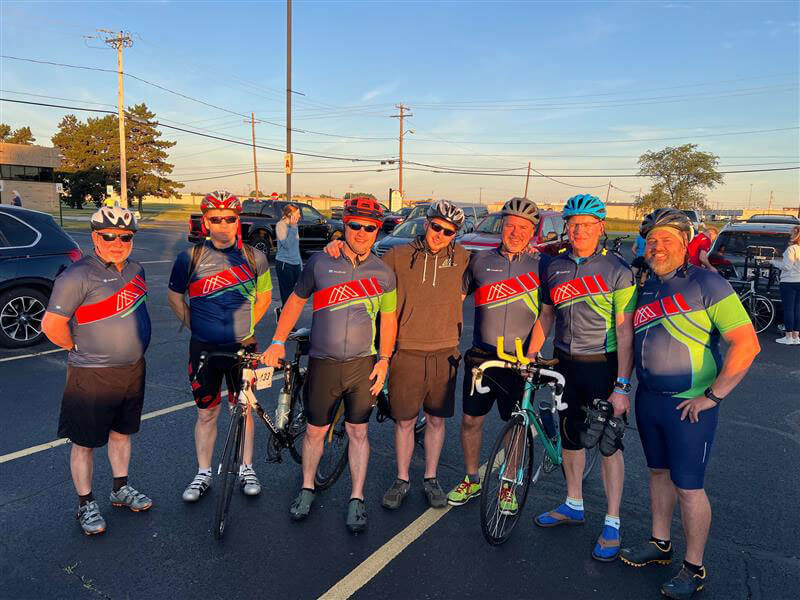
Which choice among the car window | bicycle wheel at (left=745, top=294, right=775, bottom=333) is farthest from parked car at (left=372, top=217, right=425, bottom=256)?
the car window

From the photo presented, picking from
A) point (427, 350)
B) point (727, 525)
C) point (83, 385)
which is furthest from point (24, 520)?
point (727, 525)

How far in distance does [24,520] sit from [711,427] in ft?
13.7

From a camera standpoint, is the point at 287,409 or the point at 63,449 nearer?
the point at 287,409

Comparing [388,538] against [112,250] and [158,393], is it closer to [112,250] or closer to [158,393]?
→ [112,250]

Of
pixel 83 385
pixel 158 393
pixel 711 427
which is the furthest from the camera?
pixel 158 393

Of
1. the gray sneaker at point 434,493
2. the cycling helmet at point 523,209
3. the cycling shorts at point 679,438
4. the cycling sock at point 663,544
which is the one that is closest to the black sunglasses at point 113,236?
the cycling helmet at point 523,209

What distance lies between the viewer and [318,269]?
3408mm

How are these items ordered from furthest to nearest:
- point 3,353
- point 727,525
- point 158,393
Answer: point 3,353
point 158,393
point 727,525

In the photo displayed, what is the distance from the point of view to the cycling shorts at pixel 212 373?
11.6ft

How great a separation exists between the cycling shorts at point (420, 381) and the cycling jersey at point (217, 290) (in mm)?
1139

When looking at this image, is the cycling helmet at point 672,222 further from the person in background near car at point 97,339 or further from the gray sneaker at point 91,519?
the gray sneaker at point 91,519

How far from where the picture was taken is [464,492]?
12.3 feet

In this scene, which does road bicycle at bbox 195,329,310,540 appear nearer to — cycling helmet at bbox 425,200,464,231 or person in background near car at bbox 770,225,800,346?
cycling helmet at bbox 425,200,464,231

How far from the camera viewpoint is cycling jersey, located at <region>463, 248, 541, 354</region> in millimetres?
3551
